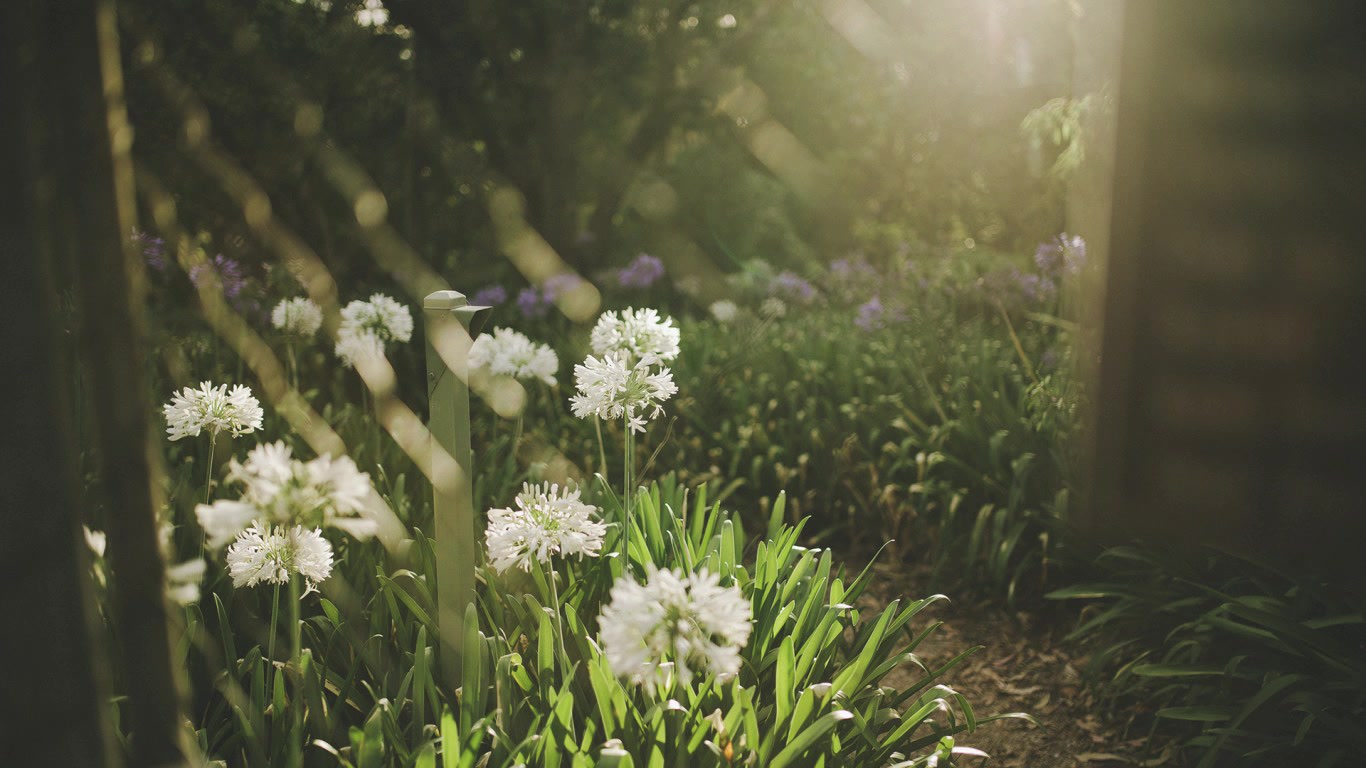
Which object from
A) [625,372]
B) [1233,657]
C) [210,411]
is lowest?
[1233,657]

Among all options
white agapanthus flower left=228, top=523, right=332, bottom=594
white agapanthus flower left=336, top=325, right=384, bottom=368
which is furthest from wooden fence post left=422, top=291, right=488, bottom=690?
white agapanthus flower left=336, top=325, right=384, bottom=368

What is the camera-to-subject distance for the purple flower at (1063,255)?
372 centimetres

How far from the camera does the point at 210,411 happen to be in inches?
71.0

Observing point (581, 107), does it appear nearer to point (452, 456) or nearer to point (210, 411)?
point (210, 411)

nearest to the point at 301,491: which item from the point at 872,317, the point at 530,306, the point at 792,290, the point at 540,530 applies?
the point at 540,530

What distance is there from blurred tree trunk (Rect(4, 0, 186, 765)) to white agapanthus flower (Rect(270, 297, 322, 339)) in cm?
240

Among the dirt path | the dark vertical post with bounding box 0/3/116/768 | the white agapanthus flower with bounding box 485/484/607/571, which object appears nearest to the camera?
the dark vertical post with bounding box 0/3/116/768

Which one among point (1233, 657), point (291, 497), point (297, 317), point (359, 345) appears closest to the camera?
point (291, 497)

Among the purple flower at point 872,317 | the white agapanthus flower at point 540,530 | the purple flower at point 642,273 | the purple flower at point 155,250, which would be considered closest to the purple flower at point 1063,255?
the purple flower at point 872,317

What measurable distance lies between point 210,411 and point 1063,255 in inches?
151

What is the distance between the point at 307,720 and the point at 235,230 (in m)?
6.14

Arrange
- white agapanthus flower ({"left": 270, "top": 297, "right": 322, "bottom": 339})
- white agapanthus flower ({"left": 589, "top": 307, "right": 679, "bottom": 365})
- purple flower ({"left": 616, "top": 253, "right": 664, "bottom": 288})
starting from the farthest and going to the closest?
1. purple flower ({"left": 616, "top": 253, "right": 664, "bottom": 288})
2. white agapanthus flower ({"left": 270, "top": 297, "right": 322, "bottom": 339})
3. white agapanthus flower ({"left": 589, "top": 307, "right": 679, "bottom": 365})

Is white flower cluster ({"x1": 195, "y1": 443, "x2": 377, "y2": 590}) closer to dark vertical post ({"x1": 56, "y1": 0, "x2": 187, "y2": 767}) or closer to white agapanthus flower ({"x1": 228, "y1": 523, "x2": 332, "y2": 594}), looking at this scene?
dark vertical post ({"x1": 56, "y1": 0, "x2": 187, "y2": 767})

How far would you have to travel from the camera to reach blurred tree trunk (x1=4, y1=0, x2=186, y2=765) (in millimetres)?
886
